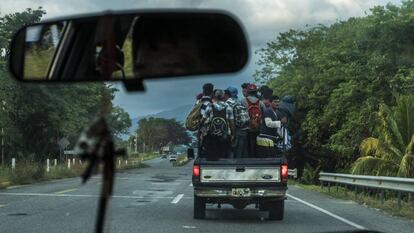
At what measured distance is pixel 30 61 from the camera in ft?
10.5

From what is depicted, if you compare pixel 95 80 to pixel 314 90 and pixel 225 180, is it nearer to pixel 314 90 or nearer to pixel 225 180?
pixel 225 180

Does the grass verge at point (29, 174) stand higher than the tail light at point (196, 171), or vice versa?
the tail light at point (196, 171)

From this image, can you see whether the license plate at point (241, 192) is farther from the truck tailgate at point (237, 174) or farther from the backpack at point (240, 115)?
the backpack at point (240, 115)

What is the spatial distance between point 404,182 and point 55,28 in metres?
11.8

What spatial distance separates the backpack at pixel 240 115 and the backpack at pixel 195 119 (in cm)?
67

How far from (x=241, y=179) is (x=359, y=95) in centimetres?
1802

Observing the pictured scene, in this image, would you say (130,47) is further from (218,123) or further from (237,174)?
(237,174)

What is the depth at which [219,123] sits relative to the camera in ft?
38.9

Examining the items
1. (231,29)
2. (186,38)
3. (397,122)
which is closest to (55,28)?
(186,38)

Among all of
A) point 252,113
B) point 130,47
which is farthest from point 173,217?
point 130,47

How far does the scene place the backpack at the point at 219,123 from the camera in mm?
11828

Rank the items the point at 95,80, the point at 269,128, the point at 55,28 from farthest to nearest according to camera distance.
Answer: the point at 269,128 < the point at 55,28 < the point at 95,80

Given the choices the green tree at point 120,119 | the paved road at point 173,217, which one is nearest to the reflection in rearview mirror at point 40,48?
the green tree at point 120,119

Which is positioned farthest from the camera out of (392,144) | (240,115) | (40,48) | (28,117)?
(28,117)
